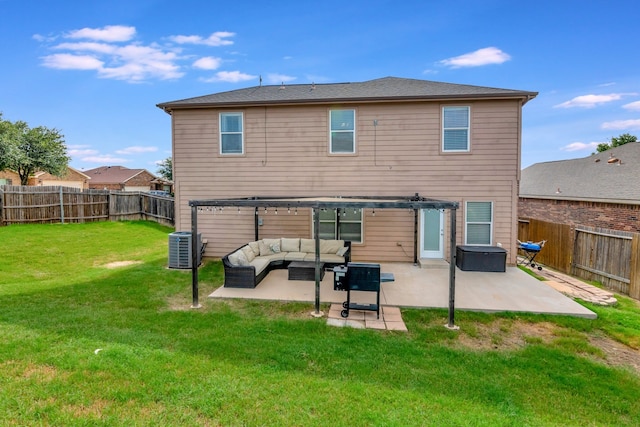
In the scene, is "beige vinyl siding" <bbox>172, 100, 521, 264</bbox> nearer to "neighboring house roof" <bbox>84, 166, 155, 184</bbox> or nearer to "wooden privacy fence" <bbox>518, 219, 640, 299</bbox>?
"wooden privacy fence" <bbox>518, 219, 640, 299</bbox>

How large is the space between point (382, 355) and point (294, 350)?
1216 mm

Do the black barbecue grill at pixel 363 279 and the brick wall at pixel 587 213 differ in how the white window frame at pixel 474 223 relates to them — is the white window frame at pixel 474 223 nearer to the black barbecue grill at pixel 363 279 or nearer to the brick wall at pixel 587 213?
the black barbecue grill at pixel 363 279

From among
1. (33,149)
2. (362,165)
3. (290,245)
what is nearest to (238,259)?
(290,245)

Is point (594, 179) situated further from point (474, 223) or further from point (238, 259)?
point (238, 259)

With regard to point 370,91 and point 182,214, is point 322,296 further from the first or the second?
point 370,91

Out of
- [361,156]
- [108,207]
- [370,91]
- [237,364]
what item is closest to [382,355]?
[237,364]

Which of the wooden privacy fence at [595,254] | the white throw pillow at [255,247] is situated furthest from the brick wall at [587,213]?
the white throw pillow at [255,247]

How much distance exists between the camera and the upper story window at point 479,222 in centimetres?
940

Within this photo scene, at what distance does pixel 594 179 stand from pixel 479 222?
11440 mm

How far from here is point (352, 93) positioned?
388 inches

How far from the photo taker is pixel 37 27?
11.4 m

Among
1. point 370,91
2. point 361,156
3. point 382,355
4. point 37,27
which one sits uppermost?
point 37,27

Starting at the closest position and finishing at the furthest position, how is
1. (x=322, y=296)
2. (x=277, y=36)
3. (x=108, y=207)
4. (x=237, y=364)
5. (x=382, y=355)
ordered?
(x=237, y=364) < (x=382, y=355) < (x=322, y=296) < (x=277, y=36) < (x=108, y=207)

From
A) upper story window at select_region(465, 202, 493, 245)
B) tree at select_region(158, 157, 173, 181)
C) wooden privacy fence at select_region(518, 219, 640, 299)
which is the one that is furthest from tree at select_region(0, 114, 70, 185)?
wooden privacy fence at select_region(518, 219, 640, 299)
